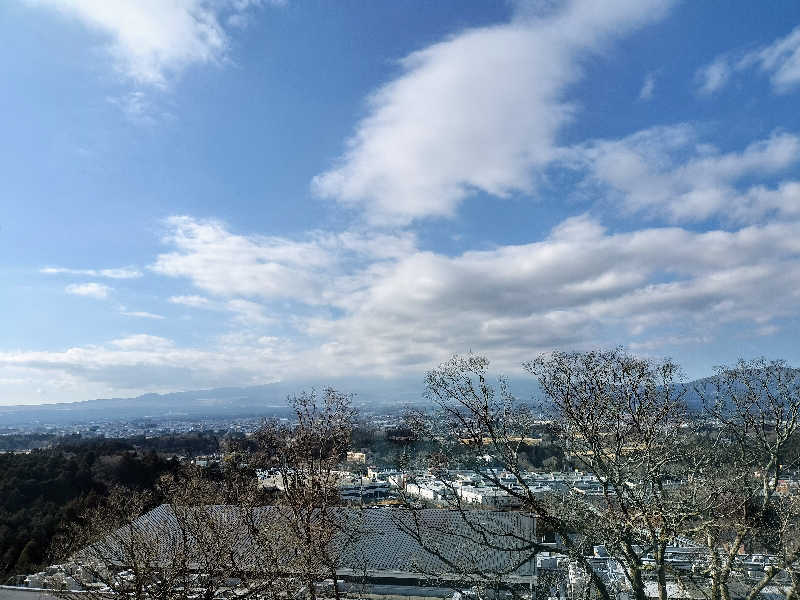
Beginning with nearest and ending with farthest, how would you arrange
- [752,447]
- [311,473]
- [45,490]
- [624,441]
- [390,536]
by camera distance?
1. [624,441]
2. [752,447]
3. [311,473]
4. [390,536]
5. [45,490]

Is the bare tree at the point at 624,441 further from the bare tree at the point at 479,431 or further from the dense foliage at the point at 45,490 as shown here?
the dense foliage at the point at 45,490

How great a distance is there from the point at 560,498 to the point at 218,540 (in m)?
5.86

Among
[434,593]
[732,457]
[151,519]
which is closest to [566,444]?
[732,457]

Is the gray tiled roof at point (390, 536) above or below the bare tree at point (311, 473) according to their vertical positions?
below

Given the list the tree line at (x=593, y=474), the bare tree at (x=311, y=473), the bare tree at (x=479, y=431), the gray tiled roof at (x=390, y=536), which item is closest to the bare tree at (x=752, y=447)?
the tree line at (x=593, y=474)

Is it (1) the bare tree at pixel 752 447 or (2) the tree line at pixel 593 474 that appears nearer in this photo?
(2) the tree line at pixel 593 474

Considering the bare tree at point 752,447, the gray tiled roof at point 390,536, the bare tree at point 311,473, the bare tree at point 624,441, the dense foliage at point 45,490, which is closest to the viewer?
the bare tree at point 624,441

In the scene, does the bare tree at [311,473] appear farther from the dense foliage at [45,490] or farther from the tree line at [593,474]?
the dense foliage at [45,490]

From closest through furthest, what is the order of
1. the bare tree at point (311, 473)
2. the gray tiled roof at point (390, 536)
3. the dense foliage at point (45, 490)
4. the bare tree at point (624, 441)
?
the bare tree at point (624, 441) → the bare tree at point (311, 473) → the gray tiled roof at point (390, 536) → the dense foliage at point (45, 490)

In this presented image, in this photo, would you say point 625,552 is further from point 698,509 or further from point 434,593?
point 434,593

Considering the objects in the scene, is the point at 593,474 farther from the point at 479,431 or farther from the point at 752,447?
the point at 752,447

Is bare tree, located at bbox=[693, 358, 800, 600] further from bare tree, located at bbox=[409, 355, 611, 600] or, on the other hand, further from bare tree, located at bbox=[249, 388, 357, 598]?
bare tree, located at bbox=[249, 388, 357, 598]

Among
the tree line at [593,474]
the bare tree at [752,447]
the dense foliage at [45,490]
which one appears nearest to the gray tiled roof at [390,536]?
the tree line at [593,474]

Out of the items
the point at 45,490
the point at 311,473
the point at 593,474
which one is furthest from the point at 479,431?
the point at 45,490
